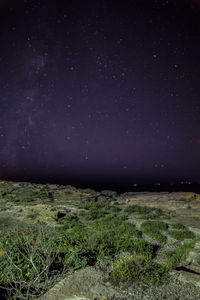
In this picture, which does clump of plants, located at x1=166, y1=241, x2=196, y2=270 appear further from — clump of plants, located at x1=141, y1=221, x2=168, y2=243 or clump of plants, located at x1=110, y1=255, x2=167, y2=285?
clump of plants, located at x1=141, y1=221, x2=168, y2=243

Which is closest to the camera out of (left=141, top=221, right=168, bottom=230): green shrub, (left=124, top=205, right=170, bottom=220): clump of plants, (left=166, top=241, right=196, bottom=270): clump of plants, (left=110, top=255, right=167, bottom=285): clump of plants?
(left=110, top=255, right=167, bottom=285): clump of plants

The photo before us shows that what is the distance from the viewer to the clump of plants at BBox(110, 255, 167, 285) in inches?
248

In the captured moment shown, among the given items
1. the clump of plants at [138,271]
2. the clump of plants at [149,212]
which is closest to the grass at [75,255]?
the clump of plants at [138,271]

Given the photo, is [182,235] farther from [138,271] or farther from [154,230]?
[138,271]

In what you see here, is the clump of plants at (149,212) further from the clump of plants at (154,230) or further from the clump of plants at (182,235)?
the clump of plants at (182,235)

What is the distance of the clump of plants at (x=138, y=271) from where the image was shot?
6293 millimetres

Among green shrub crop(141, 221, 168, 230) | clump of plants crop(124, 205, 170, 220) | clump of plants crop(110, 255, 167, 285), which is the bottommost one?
clump of plants crop(124, 205, 170, 220)

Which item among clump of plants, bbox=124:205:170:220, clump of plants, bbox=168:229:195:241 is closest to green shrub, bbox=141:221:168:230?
clump of plants, bbox=168:229:195:241

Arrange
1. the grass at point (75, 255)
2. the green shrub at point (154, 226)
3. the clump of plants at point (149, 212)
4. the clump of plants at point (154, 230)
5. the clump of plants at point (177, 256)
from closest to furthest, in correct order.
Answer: the grass at point (75, 255)
the clump of plants at point (177, 256)
the clump of plants at point (154, 230)
the green shrub at point (154, 226)
the clump of plants at point (149, 212)

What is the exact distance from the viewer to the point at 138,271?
Result: 260 inches

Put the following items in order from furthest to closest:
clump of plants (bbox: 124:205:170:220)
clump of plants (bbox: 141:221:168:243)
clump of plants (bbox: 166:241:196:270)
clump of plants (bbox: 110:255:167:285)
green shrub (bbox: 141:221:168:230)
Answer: clump of plants (bbox: 124:205:170:220) → green shrub (bbox: 141:221:168:230) → clump of plants (bbox: 141:221:168:243) → clump of plants (bbox: 166:241:196:270) → clump of plants (bbox: 110:255:167:285)

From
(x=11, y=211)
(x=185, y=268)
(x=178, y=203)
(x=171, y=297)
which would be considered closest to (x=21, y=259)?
(x=171, y=297)

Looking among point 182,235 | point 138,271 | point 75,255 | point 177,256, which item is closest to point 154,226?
point 182,235

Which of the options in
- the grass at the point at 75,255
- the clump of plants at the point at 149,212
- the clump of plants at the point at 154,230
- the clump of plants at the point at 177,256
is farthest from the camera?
the clump of plants at the point at 149,212
